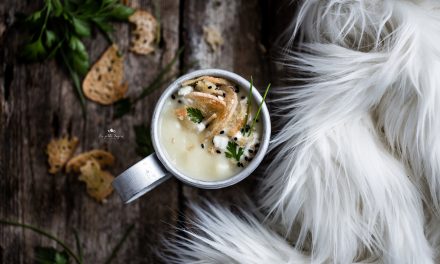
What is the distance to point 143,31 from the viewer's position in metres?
1.01

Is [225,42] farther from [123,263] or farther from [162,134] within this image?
[123,263]

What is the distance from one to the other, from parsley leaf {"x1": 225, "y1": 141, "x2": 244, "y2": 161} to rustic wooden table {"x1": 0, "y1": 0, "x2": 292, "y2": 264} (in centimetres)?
23

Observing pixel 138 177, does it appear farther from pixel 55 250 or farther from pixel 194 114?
pixel 55 250

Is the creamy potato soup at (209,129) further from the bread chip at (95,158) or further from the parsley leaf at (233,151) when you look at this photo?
the bread chip at (95,158)

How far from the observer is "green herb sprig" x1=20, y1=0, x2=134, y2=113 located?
978 millimetres

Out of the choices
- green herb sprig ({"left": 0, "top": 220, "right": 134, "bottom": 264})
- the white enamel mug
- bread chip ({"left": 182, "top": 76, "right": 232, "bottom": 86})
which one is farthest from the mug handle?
green herb sprig ({"left": 0, "top": 220, "right": 134, "bottom": 264})

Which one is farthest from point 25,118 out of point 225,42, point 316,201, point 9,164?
point 316,201

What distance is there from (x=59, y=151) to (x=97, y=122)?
3.3 inches

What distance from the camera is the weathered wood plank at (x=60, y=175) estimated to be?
1014 millimetres

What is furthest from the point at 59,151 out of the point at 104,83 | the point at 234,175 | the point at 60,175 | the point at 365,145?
the point at 365,145

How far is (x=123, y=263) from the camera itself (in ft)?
3.32

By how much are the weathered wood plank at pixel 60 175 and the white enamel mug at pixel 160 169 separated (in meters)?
0.20

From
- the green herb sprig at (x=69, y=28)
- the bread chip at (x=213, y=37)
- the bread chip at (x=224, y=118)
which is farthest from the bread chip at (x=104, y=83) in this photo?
the bread chip at (x=224, y=118)

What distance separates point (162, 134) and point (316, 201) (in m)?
0.25
